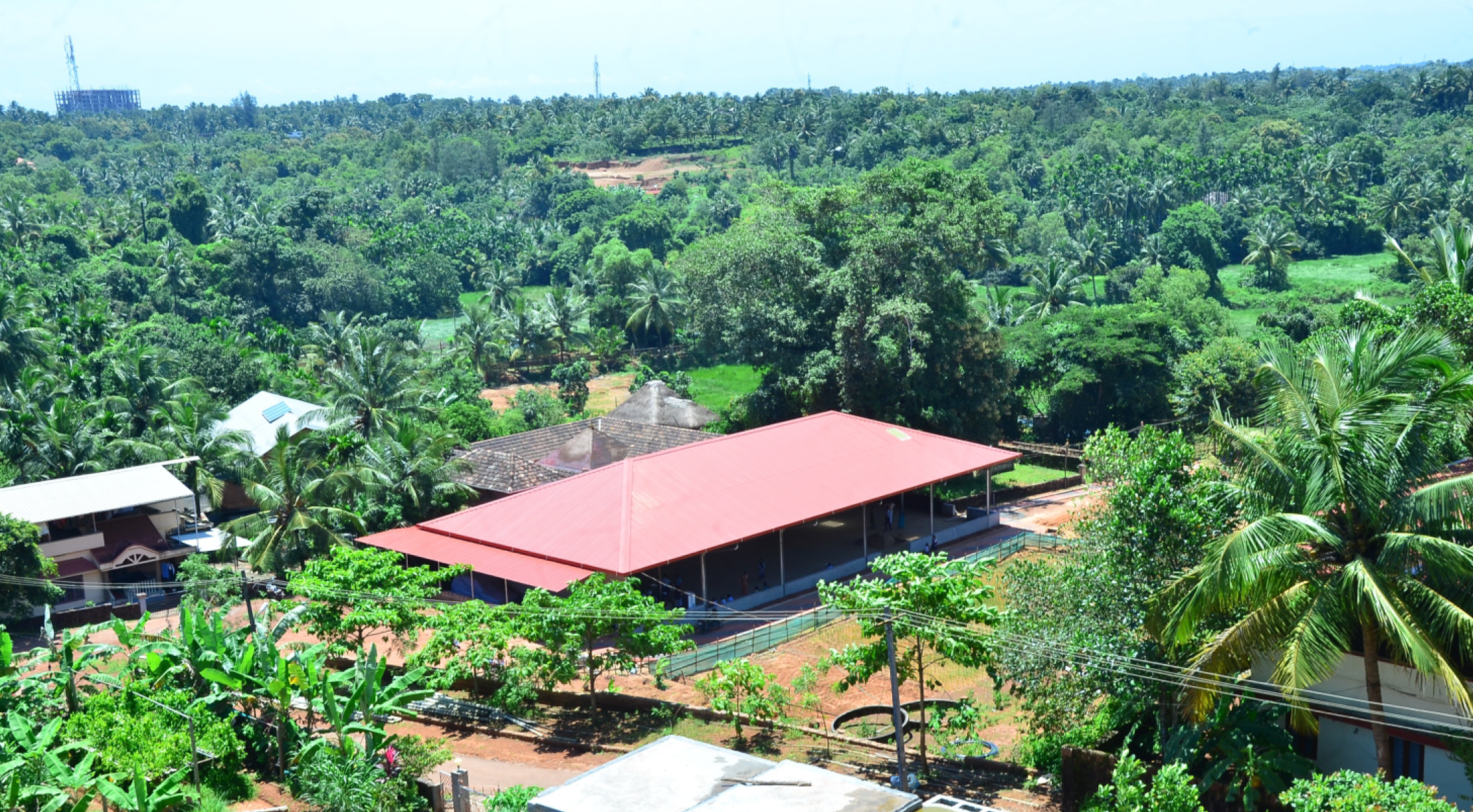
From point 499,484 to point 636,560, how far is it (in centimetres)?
990

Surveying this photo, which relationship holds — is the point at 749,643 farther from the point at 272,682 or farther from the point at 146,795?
the point at 146,795

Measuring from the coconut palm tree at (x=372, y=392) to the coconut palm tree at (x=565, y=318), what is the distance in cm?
2515

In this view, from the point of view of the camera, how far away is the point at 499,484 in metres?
36.8

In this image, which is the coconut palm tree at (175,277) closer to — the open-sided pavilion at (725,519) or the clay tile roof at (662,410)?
the clay tile roof at (662,410)

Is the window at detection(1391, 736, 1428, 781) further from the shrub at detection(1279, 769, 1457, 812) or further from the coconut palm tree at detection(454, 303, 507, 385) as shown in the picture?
the coconut palm tree at detection(454, 303, 507, 385)

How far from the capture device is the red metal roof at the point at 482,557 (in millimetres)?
28172

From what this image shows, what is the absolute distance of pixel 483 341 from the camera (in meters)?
64.4

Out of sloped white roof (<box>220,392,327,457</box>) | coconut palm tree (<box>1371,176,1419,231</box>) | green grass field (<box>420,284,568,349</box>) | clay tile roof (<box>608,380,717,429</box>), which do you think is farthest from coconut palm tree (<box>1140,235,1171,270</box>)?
sloped white roof (<box>220,392,327,457</box>)

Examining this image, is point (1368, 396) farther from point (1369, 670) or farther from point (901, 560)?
point (901, 560)

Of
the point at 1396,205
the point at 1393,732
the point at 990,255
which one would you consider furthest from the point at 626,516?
the point at 1396,205

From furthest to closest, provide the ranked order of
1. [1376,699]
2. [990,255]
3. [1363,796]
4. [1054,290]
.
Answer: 1. [1054,290]
2. [990,255]
3. [1376,699]
4. [1363,796]

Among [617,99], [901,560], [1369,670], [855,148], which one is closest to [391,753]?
[901,560]

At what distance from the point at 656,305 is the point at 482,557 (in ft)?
129

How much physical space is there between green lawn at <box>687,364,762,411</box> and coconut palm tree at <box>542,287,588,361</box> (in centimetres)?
606
